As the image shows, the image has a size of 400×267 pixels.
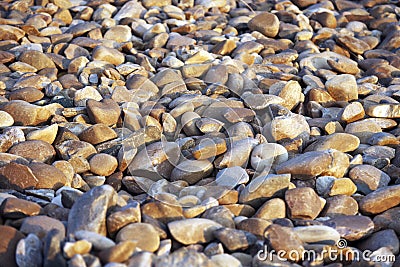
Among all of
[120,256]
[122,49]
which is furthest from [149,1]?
[120,256]

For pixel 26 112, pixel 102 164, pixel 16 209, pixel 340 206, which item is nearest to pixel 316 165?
pixel 340 206

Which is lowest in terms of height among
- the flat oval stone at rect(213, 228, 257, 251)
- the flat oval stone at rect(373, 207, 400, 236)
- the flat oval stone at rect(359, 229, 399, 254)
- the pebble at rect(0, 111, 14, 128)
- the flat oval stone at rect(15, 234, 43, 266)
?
the flat oval stone at rect(373, 207, 400, 236)

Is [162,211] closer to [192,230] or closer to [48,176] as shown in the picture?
[192,230]

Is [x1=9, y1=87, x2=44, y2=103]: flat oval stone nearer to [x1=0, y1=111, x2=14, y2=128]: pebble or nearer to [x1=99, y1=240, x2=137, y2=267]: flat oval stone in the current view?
[x1=0, y1=111, x2=14, y2=128]: pebble

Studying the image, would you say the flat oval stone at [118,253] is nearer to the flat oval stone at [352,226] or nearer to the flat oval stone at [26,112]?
the flat oval stone at [352,226]

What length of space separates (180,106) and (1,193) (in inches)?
39.1

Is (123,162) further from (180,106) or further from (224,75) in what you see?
(224,75)

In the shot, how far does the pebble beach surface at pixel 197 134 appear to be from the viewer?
170 centimetres

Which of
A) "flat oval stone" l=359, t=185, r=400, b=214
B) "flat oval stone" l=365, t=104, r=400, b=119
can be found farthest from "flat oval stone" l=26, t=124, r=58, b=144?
"flat oval stone" l=365, t=104, r=400, b=119

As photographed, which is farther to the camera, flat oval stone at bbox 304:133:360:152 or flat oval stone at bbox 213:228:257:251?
flat oval stone at bbox 304:133:360:152

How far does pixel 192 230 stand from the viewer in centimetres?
175

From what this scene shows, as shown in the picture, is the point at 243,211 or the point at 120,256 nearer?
the point at 120,256

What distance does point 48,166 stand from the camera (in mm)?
2135

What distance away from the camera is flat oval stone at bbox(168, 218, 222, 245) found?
1735mm
